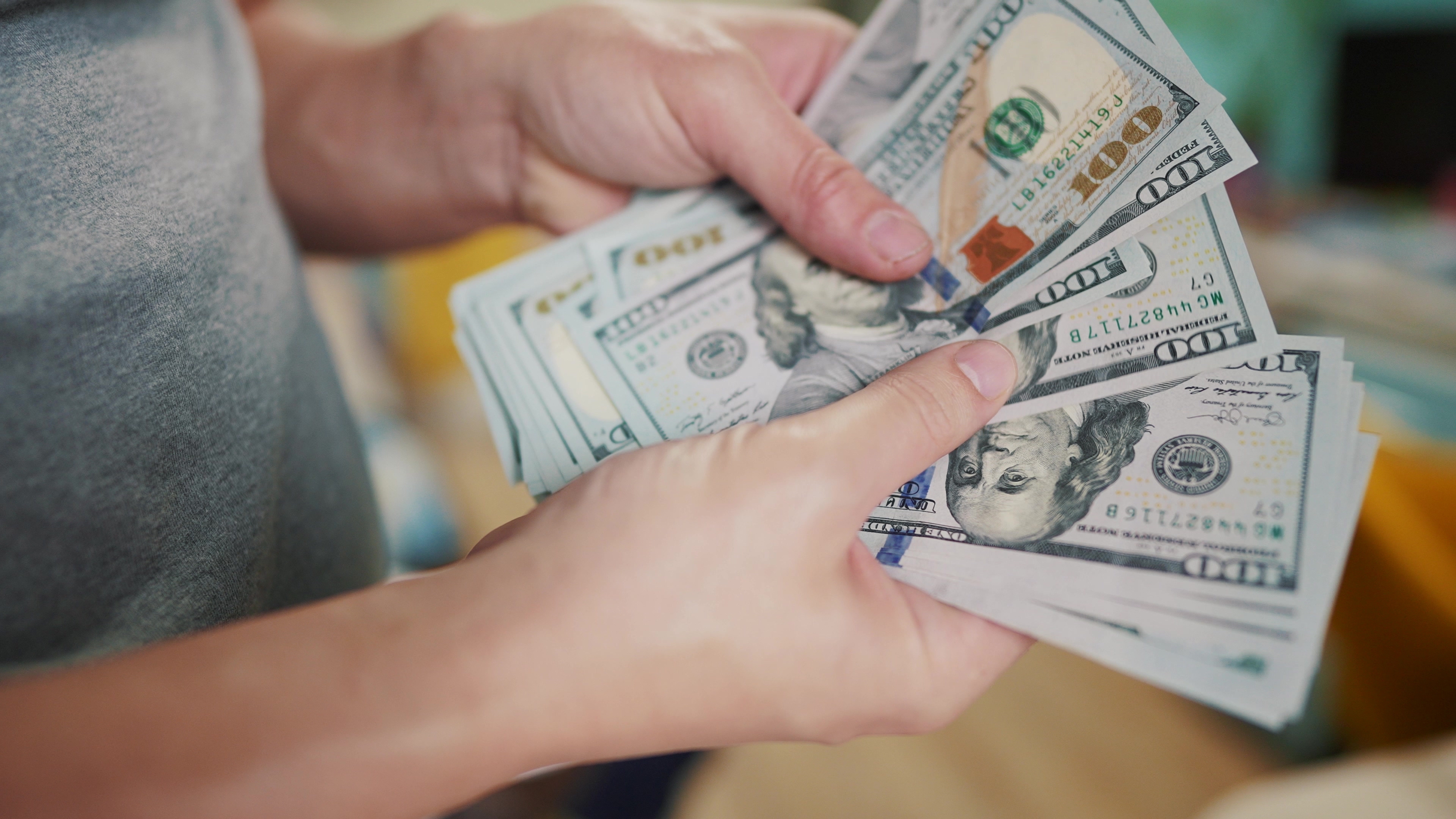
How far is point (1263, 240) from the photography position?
2.77 metres

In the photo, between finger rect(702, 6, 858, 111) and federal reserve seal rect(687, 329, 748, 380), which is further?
finger rect(702, 6, 858, 111)

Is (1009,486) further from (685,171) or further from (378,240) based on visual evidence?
(378,240)

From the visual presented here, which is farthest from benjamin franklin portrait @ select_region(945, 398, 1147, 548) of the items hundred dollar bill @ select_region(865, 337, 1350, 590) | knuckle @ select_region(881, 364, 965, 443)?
knuckle @ select_region(881, 364, 965, 443)

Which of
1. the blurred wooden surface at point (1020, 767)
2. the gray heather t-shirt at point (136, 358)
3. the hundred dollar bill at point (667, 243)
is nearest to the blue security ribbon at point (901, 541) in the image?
the hundred dollar bill at point (667, 243)

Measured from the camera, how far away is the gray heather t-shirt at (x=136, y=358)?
0.45 m

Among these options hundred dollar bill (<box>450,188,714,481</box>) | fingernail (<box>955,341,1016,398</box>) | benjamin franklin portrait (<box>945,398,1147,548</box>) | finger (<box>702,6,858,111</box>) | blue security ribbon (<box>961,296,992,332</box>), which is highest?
finger (<box>702,6,858,111</box>)

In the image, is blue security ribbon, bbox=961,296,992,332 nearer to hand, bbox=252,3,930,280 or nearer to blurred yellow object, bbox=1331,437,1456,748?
hand, bbox=252,3,930,280

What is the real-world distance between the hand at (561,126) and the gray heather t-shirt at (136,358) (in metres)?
0.35

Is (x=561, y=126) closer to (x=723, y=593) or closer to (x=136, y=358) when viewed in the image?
(x=136, y=358)

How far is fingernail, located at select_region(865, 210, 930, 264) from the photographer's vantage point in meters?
0.75

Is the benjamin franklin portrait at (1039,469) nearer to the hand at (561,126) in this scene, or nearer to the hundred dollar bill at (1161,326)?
the hundred dollar bill at (1161,326)

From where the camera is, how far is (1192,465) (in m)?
0.63

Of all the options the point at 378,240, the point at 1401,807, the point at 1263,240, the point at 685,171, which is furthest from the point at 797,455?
the point at 1263,240

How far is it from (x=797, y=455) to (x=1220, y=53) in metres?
3.71
